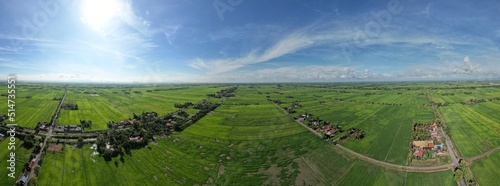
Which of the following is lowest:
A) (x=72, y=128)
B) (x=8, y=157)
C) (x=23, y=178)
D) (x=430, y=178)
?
(x=430, y=178)

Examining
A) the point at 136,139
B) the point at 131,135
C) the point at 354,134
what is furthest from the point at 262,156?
the point at 131,135

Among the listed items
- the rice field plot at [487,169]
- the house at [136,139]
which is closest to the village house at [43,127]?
the house at [136,139]

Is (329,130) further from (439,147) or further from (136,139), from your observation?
(136,139)

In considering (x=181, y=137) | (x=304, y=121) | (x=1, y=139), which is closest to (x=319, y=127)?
(x=304, y=121)

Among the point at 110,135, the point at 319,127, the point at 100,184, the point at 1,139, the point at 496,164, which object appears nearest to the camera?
the point at 100,184

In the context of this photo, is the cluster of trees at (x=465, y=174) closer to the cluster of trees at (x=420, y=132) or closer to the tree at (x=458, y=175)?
the tree at (x=458, y=175)

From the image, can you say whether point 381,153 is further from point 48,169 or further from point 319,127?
point 48,169
